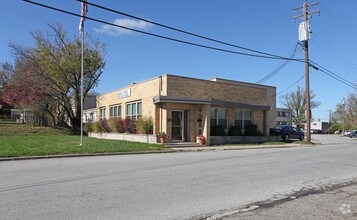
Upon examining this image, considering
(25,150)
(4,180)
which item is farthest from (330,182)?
(25,150)

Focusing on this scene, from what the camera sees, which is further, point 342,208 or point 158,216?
point 342,208

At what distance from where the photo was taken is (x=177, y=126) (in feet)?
85.1

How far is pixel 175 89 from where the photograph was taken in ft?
82.7

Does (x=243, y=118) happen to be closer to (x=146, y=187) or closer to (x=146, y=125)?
(x=146, y=125)

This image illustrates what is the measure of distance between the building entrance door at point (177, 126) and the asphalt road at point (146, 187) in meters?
12.4

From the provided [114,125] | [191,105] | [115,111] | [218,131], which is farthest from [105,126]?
[218,131]

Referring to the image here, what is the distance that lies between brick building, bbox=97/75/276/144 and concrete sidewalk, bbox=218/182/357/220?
16.7m

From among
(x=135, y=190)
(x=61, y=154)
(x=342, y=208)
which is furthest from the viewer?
(x=61, y=154)

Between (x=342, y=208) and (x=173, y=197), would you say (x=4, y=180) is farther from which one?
(x=342, y=208)

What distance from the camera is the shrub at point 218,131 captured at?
1056 inches

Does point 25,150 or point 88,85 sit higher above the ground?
Result: point 88,85

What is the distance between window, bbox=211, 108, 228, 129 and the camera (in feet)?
90.5

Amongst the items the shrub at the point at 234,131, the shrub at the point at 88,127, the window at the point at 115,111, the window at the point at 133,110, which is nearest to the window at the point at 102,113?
the shrub at the point at 88,127

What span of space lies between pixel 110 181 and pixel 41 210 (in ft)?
10.2
